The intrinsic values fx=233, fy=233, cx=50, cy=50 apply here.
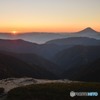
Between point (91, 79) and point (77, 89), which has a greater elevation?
point (77, 89)

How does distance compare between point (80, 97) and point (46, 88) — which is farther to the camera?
point (46, 88)

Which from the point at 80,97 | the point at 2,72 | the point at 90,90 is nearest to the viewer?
the point at 80,97

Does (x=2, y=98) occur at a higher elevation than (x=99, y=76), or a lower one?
higher

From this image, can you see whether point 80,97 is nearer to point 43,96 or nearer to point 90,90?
point 90,90

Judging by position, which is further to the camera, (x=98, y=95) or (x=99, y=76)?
(x=99, y=76)

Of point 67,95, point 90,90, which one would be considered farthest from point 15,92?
point 90,90

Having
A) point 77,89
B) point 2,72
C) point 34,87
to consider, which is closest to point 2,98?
point 34,87

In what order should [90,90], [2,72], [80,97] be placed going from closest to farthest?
[80,97], [90,90], [2,72]

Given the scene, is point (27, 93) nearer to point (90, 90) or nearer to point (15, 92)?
point (15, 92)
